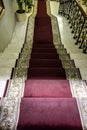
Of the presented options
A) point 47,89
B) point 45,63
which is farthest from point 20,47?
point 47,89

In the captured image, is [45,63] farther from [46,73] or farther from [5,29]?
[5,29]

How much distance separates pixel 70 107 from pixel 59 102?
109 millimetres

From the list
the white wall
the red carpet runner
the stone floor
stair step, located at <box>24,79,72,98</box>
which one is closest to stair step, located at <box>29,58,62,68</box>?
the stone floor

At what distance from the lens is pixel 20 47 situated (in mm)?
4910

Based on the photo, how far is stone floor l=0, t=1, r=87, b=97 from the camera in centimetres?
286

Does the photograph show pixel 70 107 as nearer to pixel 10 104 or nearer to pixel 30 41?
pixel 10 104

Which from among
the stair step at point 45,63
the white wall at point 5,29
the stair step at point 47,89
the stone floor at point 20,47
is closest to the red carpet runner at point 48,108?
the stair step at point 47,89

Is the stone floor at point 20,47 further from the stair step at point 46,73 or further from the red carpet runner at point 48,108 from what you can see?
the red carpet runner at point 48,108

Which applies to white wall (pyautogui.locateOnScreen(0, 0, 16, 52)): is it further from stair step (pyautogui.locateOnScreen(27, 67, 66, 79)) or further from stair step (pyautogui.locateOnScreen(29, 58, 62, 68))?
stair step (pyautogui.locateOnScreen(27, 67, 66, 79))

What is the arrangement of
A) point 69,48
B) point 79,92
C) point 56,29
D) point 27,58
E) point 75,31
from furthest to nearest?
point 56,29
point 75,31
point 69,48
point 27,58
point 79,92

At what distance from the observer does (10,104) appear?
63.3 inches


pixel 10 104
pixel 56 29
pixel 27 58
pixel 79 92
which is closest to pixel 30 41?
pixel 56 29

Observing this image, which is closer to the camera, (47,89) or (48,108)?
(48,108)

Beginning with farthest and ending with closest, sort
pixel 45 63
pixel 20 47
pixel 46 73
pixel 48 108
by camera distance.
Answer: pixel 20 47 < pixel 45 63 < pixel 46 73 < pixel 48 108
